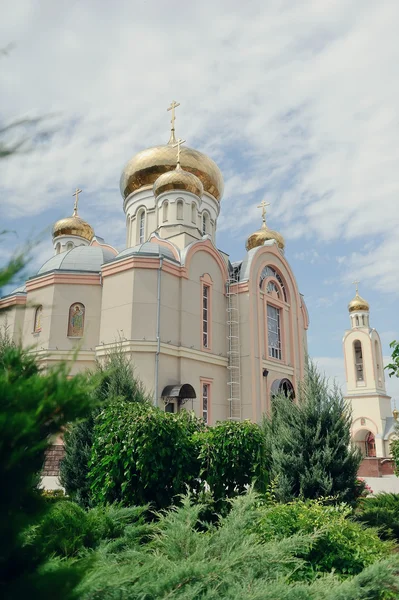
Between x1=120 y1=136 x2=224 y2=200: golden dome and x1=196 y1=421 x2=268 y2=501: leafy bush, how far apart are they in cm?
1786

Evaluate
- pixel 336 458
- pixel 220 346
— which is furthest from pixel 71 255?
pixel 336 458

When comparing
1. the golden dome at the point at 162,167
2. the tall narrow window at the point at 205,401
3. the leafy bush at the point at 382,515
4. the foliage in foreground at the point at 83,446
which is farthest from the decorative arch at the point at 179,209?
the leafy bush at the point at 382,515

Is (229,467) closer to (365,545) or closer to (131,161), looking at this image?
(365,545)

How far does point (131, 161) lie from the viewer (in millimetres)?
23719

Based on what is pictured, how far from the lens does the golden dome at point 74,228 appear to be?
25094mm

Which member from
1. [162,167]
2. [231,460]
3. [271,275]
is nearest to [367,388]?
[271,275]

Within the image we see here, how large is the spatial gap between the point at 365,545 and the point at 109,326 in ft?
39.7

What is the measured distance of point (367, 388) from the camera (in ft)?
106

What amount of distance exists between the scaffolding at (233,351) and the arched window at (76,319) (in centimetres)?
548

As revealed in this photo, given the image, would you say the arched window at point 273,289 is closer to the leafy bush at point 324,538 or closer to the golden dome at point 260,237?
the golden dome at point 260,237

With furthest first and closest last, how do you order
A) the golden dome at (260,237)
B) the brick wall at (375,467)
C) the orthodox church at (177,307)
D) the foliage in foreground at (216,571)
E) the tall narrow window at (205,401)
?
the golden dome at (260,237) < the brick wall at (375,467) < the tall narrow window at (205,401) < the orthodox church at (177,307) < the foliage in foreground at (216,571)

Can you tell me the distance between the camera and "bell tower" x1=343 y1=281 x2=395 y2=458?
31.2 metres

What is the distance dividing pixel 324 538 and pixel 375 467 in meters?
16.4

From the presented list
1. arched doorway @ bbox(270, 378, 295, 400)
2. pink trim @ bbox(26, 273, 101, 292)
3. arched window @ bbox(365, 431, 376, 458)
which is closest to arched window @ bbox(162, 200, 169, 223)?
pink trim @ bbox(26, 273, 101, 292)
